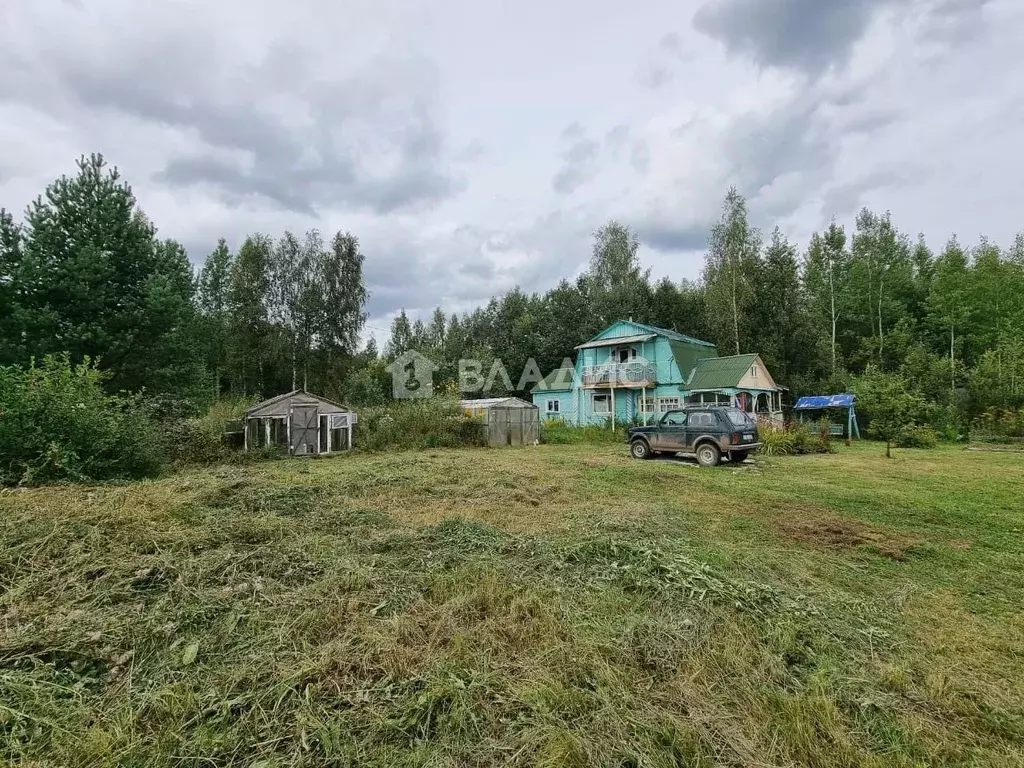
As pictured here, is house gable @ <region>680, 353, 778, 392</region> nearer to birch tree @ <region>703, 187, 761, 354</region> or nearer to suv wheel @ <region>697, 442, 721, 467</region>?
birch tree @ <region>703, 187, 761, 354</region>

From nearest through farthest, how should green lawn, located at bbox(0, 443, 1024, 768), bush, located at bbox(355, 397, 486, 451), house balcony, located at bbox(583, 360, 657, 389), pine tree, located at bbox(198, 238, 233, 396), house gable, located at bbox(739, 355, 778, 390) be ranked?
green lawn, located at bbox(0, 443, 1024, 768)
bush, located at bbox(355, 397, 486, 451)
house gable, located at bbox(739, 355, 778, 390)
house balcony, located at bbox(583, 360, 657, 389)
pine tree, located at bbox(198, 238, 233, 396)

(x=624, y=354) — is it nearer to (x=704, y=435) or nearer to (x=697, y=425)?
(x=697, y=425)

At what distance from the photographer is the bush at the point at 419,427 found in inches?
740

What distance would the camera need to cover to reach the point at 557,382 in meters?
30.1

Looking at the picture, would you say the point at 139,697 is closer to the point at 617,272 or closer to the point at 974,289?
the point at 617,272

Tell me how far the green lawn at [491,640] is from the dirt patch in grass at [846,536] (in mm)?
48

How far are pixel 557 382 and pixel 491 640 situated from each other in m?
27.1

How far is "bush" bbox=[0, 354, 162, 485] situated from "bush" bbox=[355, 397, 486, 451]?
342 inches

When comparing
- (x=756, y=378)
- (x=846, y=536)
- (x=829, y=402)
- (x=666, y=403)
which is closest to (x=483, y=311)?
(x=666, y=403)

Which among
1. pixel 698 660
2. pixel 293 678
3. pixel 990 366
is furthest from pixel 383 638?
pixel 990 366

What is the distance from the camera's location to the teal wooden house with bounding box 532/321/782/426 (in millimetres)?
23659

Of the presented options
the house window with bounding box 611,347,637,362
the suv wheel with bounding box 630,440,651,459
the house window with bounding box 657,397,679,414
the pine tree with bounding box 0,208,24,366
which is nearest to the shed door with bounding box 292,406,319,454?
the pine tree with bounding box 0,208,24,366

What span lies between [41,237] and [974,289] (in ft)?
155

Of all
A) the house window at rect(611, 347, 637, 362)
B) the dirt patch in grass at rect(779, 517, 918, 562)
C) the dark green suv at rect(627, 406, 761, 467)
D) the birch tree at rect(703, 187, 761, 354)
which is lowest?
the dirt patch in grass at rect(779, 517, 918, 562)
